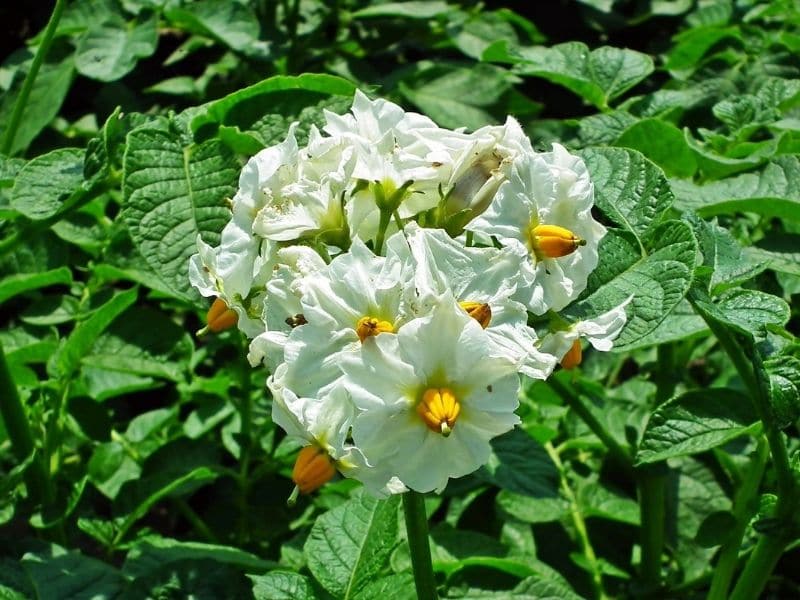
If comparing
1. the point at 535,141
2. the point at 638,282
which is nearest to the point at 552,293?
the point at 638,282

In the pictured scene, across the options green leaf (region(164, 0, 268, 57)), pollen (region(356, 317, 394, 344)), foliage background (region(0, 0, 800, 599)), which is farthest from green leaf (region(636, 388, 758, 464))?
green leaf (region(164, 0, 268, 57))

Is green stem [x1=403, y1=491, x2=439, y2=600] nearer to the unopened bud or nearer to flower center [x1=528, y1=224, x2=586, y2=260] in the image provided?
the unopened bud

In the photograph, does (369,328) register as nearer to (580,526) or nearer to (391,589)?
(391,589)

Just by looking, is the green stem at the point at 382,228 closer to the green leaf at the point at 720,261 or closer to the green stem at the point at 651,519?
the green leaf at the point at 720,261

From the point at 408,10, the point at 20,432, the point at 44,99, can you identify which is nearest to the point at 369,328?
the point at 20,432

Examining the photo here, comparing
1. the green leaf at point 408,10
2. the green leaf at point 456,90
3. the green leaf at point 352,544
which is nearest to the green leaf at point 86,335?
the green leaf at point 352,544

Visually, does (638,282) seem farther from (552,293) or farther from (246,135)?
(246,135)

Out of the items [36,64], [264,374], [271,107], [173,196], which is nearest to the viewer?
[173,196]
